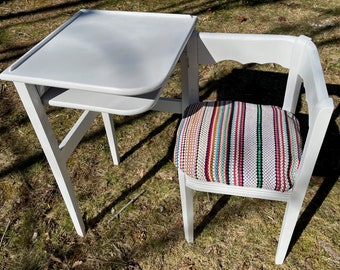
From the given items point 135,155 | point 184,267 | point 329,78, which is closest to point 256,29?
point 329,78

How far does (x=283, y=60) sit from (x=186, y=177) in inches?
26.2

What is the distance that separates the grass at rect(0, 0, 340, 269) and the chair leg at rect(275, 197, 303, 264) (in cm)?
10

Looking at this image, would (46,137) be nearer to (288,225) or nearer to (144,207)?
(144,207)

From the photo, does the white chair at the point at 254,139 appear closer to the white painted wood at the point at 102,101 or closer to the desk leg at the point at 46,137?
the white painted wood at the point at 102,101

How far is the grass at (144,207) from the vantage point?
182 cm

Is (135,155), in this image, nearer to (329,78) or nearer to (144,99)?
(144,99)

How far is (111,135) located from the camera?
7.06ft

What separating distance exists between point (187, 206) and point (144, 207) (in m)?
0.51

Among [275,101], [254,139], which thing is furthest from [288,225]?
[275,101]

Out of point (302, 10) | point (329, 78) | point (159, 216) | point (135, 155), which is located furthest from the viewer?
point (302, 10)

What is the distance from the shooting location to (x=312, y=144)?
1.17m

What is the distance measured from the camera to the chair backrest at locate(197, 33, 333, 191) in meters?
1.22

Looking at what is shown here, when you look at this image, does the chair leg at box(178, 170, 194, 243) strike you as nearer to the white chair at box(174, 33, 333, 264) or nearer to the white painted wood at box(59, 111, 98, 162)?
the white chair at box(174, 33, 333, 264)

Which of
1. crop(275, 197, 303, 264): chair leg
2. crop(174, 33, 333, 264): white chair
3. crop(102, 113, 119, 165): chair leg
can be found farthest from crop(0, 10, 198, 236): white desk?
crop(275, 197, 303, 264): chair leg
